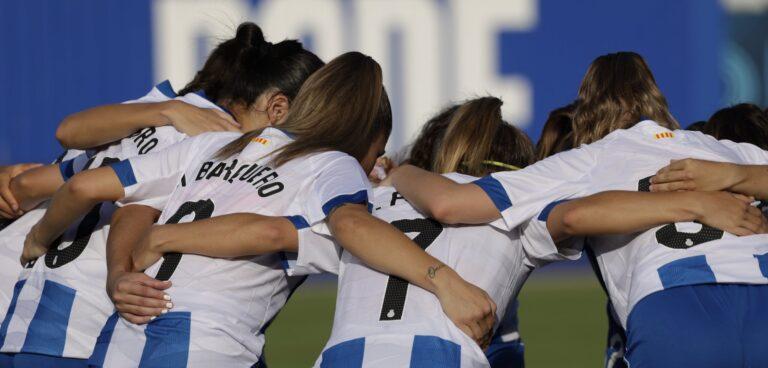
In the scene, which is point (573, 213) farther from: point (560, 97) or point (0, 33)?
point (0, 33)

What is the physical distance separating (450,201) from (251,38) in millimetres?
1144

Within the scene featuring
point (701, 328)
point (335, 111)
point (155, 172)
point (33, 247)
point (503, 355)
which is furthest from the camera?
point (503, 355)

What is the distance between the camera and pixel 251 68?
3936 mm

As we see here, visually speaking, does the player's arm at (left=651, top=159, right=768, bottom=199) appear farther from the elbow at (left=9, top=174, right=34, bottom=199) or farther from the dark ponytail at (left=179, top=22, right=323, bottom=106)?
the elbow at (left=9, top=174, right=34, bottom=199)

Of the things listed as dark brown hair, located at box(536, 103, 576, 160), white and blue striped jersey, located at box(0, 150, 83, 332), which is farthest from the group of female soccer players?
dark brown hair, located at box(536, 103, 576, 160)

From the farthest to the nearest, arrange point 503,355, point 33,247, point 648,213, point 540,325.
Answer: point 540,325 < point 503,355 < point 33,247 < point 648,213

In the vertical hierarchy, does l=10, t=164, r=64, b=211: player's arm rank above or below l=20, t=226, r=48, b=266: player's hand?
above

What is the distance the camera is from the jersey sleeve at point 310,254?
10.8 ft

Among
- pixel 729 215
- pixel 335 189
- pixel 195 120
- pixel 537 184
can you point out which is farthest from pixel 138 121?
pixel 729 215

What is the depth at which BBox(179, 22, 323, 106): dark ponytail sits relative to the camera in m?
3.88

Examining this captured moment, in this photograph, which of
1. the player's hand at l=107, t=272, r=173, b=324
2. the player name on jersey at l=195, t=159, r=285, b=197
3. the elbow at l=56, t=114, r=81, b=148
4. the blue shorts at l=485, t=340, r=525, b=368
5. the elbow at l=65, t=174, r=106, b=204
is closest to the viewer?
the player's hand at l=107, t=272, r=173, b=324

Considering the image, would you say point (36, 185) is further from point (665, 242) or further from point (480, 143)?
point (665, 242)

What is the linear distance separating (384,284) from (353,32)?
A: 9236 mm

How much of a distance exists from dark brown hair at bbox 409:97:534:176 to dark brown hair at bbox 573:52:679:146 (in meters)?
0.22
